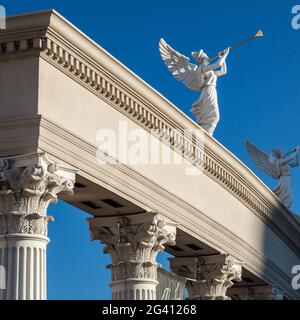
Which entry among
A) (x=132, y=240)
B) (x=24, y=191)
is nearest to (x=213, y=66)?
(x=132, y=240)

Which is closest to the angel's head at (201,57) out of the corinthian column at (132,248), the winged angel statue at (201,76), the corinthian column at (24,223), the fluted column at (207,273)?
the winged angel statue at (201,76)

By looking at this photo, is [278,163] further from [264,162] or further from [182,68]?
[182,68]

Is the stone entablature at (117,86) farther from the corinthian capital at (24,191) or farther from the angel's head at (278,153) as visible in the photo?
the angel's head at (278,153)

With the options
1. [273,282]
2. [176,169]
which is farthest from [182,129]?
[273,282]

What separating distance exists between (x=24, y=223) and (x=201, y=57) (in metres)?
12.4

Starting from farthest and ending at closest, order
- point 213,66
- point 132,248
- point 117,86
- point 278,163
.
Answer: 1. point 278,163
2. point 213,66
3. point 132,248
4. point 117,86

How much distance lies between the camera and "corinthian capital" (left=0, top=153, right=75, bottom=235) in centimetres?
2019

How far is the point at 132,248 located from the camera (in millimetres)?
25391

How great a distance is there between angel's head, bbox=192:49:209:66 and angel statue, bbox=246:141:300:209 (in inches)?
466

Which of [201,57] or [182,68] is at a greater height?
[201,57]

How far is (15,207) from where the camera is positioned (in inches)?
801

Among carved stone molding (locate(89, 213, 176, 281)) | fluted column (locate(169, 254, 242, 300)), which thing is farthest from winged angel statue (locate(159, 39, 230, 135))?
carved stone molding (locate(89, 213, 176, 281))

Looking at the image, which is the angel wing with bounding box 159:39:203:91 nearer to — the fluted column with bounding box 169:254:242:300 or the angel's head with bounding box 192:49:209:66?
the angel's head with bounding box 192:49:209:66
